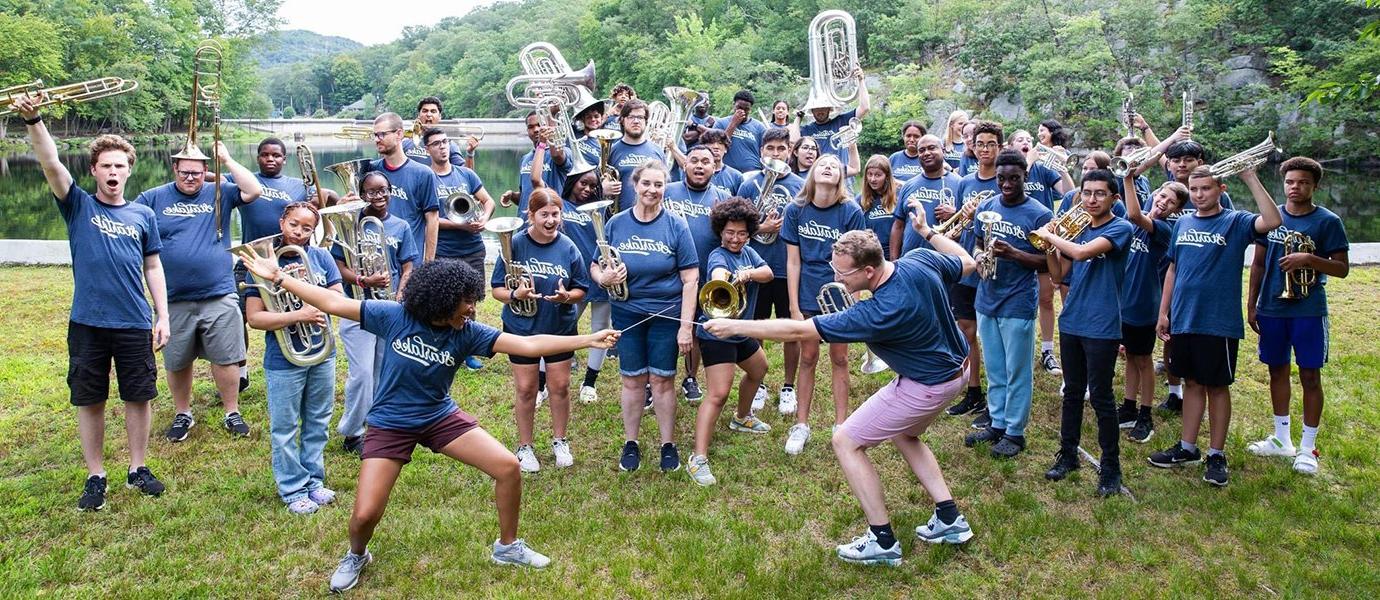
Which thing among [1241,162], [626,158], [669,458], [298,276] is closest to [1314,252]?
[1241,162]

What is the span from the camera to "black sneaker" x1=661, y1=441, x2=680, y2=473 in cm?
598

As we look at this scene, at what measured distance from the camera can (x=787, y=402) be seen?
711 cm

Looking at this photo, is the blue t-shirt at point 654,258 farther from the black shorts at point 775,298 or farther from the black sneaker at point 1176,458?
the black sneaker at point 1176,458

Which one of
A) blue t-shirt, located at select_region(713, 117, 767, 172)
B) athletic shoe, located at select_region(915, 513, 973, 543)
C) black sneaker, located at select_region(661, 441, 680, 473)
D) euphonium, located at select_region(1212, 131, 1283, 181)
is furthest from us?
blue t-shirt, located at select_region(713, 117, 767, 172)

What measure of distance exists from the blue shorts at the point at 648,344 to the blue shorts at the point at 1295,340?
382 centimetres

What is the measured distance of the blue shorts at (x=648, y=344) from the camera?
582cm

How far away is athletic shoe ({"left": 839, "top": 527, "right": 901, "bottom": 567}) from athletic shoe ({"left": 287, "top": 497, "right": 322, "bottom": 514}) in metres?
3.02

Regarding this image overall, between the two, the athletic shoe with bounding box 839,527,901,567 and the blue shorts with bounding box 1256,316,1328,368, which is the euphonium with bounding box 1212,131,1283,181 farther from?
the athletic shoe with bounding box 839,527,901,567

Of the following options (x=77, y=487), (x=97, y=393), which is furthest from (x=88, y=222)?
(x=77, y=487)

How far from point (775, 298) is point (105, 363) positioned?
4.52 m

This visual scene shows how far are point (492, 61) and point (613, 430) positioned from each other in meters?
88.6

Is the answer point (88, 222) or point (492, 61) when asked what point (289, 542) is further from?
point (492, 61)

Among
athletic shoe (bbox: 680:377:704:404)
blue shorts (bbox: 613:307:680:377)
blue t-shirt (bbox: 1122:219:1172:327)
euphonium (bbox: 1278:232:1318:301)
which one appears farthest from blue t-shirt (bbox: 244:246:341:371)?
euphonium (bbox: 1278:232:1318:301)

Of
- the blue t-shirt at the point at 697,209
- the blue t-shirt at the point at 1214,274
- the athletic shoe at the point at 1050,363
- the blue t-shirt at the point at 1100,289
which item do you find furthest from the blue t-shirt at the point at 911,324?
the athletic shoe at the point at 1050,363
